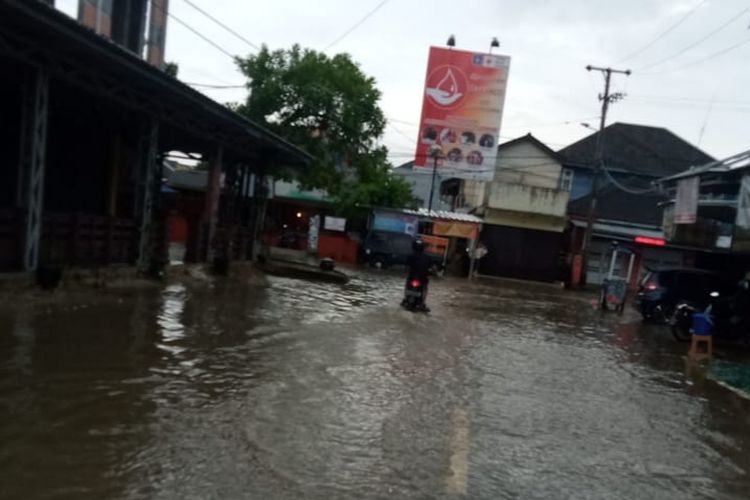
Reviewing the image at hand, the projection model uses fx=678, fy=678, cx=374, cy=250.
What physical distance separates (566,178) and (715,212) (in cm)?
2244

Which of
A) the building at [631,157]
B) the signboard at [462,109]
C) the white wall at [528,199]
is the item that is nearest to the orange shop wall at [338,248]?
the signboard at [462,109]

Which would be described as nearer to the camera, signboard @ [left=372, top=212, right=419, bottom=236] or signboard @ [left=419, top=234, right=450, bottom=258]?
signboard @ [left=372, top=212, right=419, bottom=236]

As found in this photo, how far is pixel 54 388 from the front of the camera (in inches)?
243

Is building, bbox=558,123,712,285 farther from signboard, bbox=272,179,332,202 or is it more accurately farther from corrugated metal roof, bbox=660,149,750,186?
corrugated metal roof, bbox=660,149,750,186

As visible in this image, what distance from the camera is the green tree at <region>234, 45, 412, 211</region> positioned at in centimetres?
2848

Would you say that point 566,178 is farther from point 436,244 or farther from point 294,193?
point 294,193

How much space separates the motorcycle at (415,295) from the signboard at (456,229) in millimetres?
19860

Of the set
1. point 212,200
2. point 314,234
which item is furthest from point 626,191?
point 212,200

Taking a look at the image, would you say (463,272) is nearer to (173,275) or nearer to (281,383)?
(173,275)

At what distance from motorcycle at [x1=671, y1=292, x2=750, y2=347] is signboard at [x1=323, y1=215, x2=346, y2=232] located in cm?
2160

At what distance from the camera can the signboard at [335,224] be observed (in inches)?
1421

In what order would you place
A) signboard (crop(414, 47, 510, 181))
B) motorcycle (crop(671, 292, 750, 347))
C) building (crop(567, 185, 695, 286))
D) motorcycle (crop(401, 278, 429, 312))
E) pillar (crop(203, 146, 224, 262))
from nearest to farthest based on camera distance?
motorcycle (crop(401, 278, 429, 312)) → motorcycle (crop(671, 292, 750, 347)) → pillar (crop(203, 146, 224, 262)) → signboard (crop(414, 47, 510, 181)) → building (crop(567, 185, 695, 286))

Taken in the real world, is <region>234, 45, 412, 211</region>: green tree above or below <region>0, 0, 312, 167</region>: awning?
above

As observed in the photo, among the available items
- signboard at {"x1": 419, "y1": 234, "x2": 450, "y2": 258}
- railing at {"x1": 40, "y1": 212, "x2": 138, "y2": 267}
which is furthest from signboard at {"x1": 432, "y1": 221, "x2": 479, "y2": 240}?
railing at {"x1": 40, "y1": 212, "x2": 138, "y2": 267}
